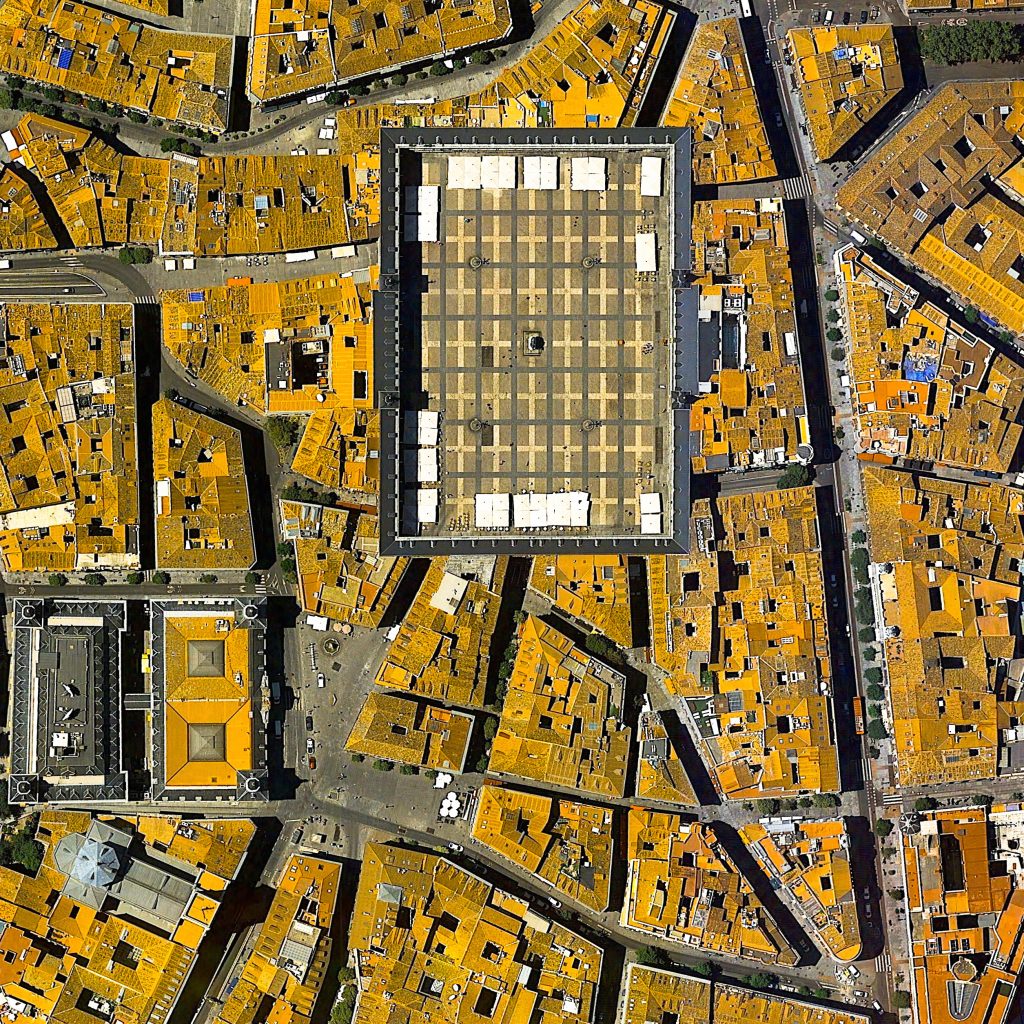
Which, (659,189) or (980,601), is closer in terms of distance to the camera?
(659,189)

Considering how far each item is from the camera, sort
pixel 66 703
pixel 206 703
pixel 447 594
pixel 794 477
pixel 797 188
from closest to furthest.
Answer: pixel 66 703
pixel 206 703
pixel 447 594
pixel 794 477
pixel 797 188

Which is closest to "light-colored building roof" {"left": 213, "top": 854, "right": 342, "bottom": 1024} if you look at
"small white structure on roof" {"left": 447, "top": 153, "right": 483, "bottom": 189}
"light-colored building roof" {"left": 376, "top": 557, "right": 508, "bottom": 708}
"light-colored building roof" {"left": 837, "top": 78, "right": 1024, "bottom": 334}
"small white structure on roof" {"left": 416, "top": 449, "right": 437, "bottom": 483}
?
"light-colored building roof" {"left": 376, "top": 557, "right": 508, "bottom": 708}

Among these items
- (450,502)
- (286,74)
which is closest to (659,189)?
(450,502)

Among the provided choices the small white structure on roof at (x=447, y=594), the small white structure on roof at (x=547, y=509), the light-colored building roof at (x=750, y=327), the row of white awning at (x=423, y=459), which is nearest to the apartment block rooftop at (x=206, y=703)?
the small white structure on roof at (x=447, y=594)

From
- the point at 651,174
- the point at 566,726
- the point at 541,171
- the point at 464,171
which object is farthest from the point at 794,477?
the point at 464,171

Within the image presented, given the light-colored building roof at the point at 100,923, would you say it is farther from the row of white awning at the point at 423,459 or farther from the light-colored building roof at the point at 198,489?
the row of white awning at the point at 423,459

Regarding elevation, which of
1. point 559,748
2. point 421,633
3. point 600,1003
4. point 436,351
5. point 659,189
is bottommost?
point 600,1003

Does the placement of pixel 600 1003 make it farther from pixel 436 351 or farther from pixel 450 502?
pixel 436 351

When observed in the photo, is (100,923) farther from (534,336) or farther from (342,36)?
(342,36)
